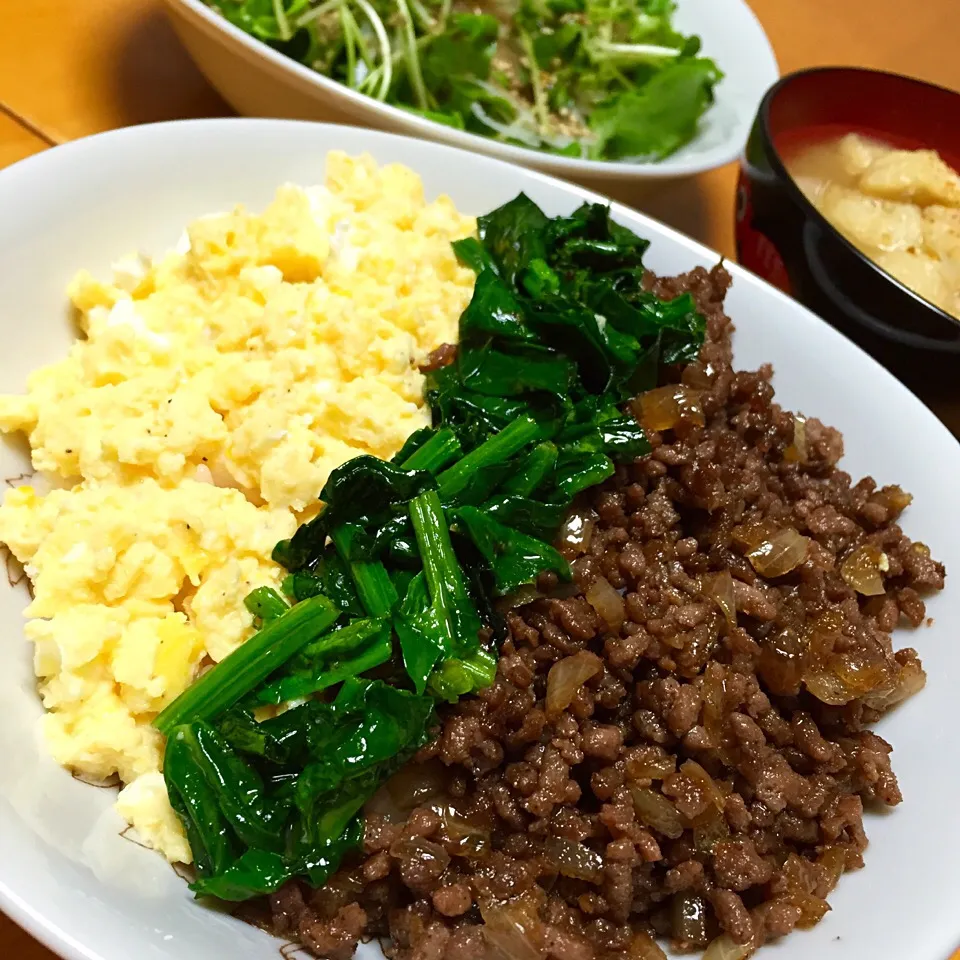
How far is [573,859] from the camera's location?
1.68 m

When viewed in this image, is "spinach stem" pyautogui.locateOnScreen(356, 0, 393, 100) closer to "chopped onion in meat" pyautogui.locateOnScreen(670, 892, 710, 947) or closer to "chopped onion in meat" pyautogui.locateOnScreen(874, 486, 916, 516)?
"chopped onion in meat" pyautogui.locateOnScreen(874, 486, 916, 516)

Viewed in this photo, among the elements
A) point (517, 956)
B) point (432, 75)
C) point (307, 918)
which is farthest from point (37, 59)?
point (517, 956)

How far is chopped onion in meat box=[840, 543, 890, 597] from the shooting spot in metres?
2.14

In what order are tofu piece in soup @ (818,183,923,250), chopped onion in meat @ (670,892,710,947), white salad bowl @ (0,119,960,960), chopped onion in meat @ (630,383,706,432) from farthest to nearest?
1. tofu piece in soup @ (818,183,923,250)
2. chopped onion in meat @ (630,383,706,432)
3. chopped onion in meat @ (670,892,710,947)
4. white salad bowl @ (0,119,960,960)

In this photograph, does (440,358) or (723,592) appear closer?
(723,592)

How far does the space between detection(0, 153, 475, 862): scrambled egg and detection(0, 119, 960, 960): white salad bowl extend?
74 mm

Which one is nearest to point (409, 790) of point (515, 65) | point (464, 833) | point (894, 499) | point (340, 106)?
point (464, 833)

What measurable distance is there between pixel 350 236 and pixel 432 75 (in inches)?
54.1

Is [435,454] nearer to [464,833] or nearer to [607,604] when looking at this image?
[607,604]

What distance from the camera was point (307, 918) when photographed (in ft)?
5.22

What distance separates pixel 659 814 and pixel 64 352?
5.54 ft

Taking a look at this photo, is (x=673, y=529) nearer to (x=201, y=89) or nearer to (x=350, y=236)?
(x=350, y=236)

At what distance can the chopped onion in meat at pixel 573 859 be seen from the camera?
1.67 meters

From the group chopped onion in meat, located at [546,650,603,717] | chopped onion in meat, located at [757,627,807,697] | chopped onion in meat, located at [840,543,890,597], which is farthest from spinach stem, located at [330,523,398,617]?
chopped onion in meat, located at [840,543,890,597]
